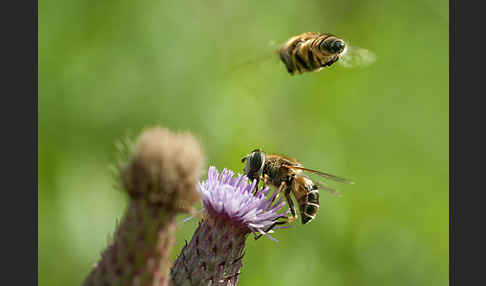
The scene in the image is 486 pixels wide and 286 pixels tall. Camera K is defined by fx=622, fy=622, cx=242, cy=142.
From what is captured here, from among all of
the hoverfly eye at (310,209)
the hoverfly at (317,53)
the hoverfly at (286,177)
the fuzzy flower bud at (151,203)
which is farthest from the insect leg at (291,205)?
the fuzzy flower bud at (151,203)

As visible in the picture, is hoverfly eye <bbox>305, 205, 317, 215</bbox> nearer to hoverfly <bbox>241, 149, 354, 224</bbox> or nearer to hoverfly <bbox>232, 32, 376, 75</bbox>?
hoverfly <bbox>241, 149, 354, 224</bbox>

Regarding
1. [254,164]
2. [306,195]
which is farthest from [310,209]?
[254,164]

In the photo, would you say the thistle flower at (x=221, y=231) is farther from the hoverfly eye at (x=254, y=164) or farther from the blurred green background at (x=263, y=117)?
the blurred green background at (x=263, y=117)

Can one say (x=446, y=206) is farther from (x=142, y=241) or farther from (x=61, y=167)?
(x=142, y=241)

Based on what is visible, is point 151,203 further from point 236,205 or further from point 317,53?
point 317,53

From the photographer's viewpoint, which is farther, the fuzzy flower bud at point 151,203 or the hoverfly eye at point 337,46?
the hoverfly eye at point 337,46

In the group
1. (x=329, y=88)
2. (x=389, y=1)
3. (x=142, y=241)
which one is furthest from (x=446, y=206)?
(x=142, y=241)
